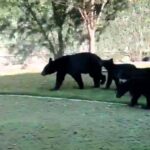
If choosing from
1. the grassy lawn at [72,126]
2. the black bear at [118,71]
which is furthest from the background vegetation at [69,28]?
the grassy lawn at [72,126]

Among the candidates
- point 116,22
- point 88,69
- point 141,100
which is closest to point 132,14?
point 116,22

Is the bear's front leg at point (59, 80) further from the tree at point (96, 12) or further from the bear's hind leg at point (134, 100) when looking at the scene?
the tree at point (96, 12)

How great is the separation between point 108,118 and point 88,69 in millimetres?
5344

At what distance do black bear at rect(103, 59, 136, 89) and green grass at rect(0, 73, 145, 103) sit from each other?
1.00ft

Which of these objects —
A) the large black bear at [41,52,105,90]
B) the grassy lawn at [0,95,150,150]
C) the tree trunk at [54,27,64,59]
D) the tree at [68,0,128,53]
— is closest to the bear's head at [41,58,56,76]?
the large black bear at [41,52,105,90]

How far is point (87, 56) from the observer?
14.6 metres

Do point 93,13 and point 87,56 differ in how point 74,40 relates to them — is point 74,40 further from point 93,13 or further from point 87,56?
point 87,56

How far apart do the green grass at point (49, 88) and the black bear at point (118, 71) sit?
1.00ft

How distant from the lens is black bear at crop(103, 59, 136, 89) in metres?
12.0

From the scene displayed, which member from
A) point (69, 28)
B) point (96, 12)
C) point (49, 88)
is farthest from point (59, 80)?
point (69, 28)

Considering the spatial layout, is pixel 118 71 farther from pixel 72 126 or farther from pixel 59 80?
pixel 72 126

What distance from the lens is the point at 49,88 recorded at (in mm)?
14312

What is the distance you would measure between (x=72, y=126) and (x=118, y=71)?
4816 mm

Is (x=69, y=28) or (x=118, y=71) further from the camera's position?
(x=69, y=28)
